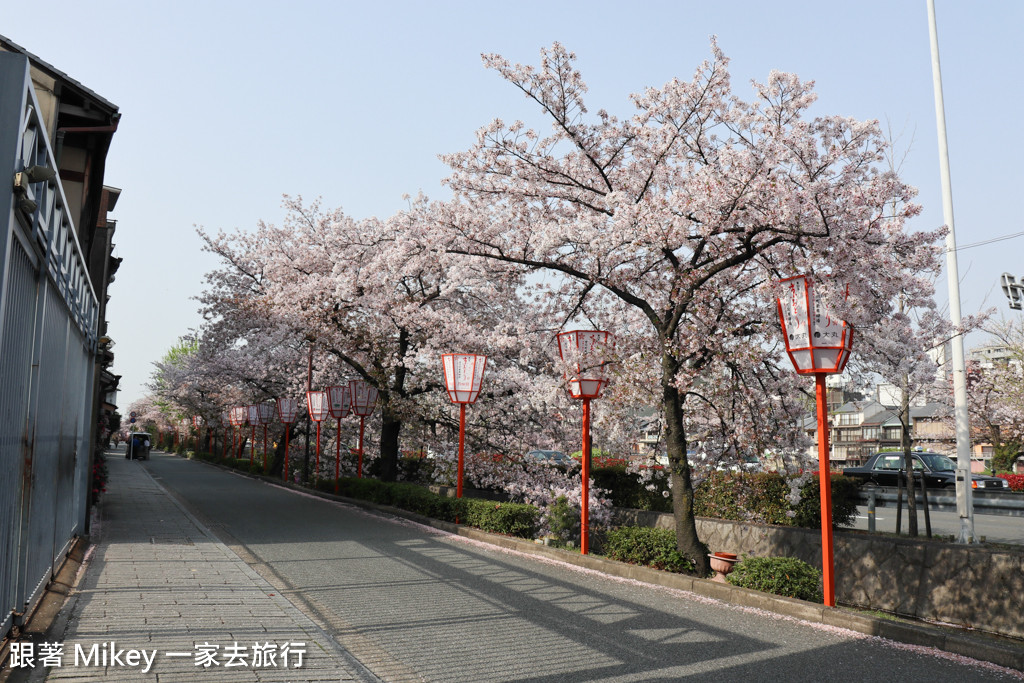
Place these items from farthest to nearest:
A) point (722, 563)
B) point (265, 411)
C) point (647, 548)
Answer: point (265, 411) → point (647, 548) → point (722, 563)

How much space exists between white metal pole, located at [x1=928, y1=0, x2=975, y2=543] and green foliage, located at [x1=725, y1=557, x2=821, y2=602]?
5424mm

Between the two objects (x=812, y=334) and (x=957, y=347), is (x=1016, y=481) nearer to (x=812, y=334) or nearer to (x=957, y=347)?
(x=957, y=347)

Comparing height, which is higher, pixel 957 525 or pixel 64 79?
pixel 64 79

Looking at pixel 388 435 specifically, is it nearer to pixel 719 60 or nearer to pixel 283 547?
pixel 283 547

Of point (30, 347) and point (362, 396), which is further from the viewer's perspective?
point (362, 396)

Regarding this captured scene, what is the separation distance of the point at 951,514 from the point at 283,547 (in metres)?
20.2

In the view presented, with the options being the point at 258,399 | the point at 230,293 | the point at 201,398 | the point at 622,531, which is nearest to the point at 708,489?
the point at 622,531

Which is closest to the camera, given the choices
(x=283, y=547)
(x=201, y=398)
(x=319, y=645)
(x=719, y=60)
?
(x=319, y=645)

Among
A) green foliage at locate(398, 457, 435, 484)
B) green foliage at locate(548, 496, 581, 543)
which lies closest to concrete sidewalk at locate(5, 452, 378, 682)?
green foliage at locate(548, 496, 581, 543)

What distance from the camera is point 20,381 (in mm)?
5355

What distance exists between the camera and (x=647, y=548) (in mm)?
11008

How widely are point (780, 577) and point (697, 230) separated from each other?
466 cm

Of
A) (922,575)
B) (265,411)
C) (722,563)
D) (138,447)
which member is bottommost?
(138,447)

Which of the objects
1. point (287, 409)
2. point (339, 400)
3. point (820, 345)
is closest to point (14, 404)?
point (820, 345)
